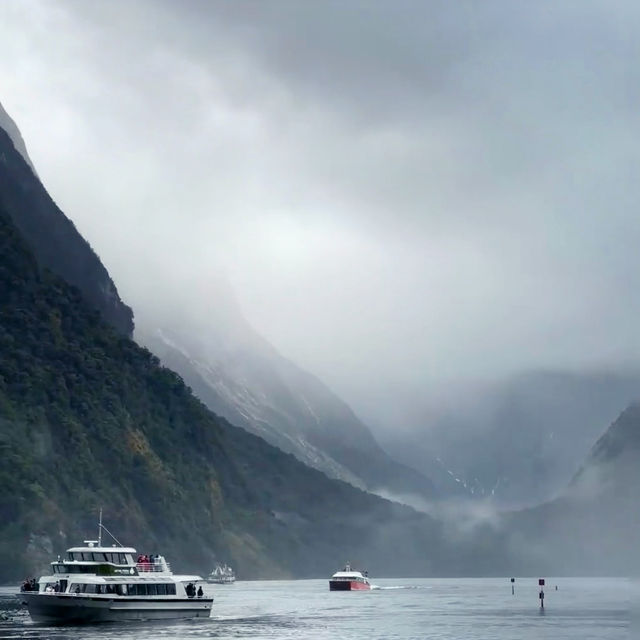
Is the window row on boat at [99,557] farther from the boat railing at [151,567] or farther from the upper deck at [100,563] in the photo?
the boat railing at [151,567]

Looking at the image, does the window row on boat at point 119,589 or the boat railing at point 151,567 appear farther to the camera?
the boat railing at point 151,567

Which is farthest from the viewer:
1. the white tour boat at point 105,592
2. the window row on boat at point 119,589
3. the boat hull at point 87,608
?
the window row on boat at point 119,589

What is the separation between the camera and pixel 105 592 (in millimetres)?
156375

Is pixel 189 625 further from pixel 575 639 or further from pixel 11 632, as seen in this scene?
pixel 575 639

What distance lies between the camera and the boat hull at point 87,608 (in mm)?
153750

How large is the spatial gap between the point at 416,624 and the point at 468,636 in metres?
24.9

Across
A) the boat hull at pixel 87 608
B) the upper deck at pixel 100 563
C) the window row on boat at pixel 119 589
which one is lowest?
the boat hull at pixel 87 608

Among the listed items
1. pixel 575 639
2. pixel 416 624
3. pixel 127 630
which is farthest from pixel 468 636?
pixel 127 630

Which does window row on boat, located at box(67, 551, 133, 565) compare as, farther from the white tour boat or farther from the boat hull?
the boat hull

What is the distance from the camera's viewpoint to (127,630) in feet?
480

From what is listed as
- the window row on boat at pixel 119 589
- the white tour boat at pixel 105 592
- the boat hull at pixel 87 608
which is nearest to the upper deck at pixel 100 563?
the white tour boat at pixel 105 592

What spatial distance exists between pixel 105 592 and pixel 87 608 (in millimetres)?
3119

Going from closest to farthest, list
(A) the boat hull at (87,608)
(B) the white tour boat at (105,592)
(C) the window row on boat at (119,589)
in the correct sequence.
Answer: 1. (A) the boat hull at (87,608)
2. (B) the white tour boat at (105,592)
3. (C) the window row on boat at (119,589)

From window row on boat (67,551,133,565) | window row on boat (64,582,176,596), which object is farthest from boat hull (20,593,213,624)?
window row on boat (67,551,133,565)
